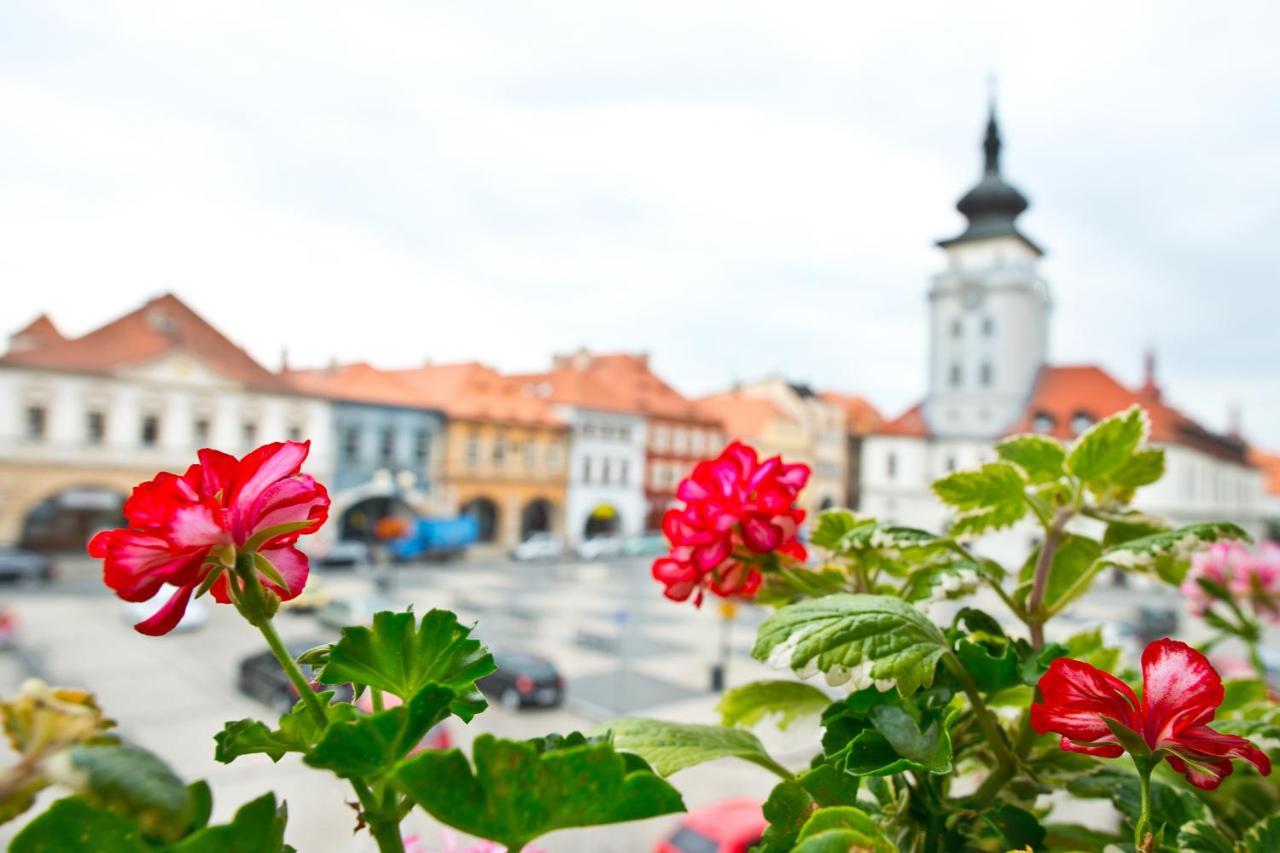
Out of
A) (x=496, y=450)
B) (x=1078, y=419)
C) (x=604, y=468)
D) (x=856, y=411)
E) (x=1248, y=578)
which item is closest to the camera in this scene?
(x=1248, y=578)

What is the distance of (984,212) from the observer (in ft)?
62.6

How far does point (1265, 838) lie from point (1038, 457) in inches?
10.9

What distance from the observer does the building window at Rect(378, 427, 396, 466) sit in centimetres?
1733

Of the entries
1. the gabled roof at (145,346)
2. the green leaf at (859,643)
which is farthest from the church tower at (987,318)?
the green leaf at (859,643)

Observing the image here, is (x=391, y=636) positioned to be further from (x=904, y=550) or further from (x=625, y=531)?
(x=625, y=531)

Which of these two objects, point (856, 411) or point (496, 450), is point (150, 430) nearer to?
point (496, 450)

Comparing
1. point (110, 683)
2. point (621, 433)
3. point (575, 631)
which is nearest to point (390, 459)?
point (621, 433)

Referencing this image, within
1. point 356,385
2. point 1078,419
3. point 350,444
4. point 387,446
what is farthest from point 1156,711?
point 1078,419

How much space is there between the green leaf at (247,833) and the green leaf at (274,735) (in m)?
0.04

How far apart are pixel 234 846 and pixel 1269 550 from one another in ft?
4.69

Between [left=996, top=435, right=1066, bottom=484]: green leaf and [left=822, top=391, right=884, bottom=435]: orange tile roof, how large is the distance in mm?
26328

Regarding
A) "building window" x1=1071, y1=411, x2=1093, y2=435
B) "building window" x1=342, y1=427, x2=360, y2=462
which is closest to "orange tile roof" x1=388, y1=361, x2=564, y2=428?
"building window" x1=342, y1=427, x2=360, y2=462

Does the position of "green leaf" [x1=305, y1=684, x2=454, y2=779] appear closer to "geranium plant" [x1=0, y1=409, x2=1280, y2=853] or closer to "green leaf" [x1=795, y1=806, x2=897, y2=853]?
"geranium plant" [x1=0, y1=409, x2=1280, y2=853]

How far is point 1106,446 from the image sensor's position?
59cm
